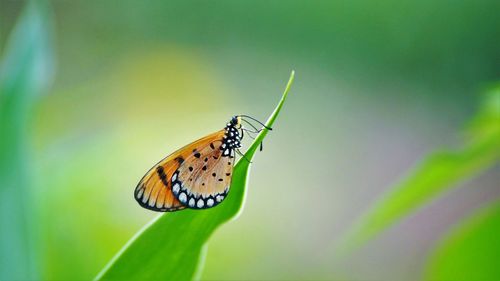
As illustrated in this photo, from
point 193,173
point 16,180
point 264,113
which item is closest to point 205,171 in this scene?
point 193,173

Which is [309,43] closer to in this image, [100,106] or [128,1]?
[128,1]

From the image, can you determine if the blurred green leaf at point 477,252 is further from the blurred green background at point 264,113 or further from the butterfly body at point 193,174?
the butterfly body at point 193,174

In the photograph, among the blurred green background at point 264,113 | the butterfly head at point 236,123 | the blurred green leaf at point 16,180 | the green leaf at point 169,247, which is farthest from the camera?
the blurred green background at point 264,113

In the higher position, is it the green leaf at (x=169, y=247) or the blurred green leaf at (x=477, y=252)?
the blurred green leaf at (x=477, y=252)

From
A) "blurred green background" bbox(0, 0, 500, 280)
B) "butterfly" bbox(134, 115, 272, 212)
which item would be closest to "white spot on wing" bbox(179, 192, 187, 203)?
"butterfly" bbox(134, 115, 272, 212)

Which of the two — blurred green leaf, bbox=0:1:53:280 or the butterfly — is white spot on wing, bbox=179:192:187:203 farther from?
blurred green leaf, bbox=0:1:53:280

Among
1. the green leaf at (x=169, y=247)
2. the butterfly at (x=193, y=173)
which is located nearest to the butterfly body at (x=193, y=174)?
the butterfly at (x=193, y=173)

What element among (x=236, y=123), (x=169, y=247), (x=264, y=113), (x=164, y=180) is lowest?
(x=169, y=247)

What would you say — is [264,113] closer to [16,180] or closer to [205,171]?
[205,171]
